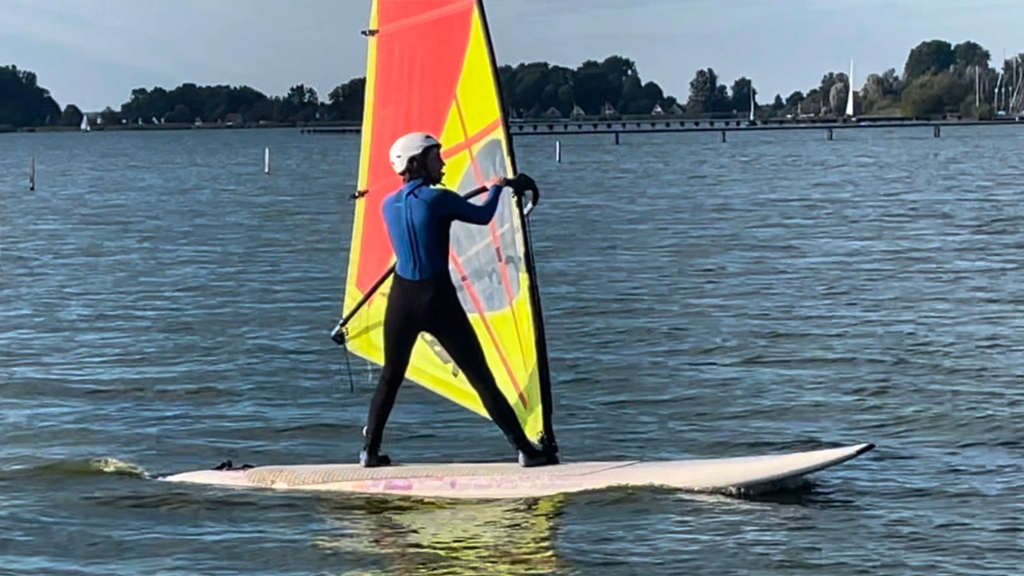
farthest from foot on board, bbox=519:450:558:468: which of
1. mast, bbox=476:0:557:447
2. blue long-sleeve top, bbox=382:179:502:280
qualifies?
blue long-sleeve top, bbox=382:179:502:280

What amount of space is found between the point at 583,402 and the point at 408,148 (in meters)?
6.10

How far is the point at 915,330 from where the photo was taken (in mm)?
19766

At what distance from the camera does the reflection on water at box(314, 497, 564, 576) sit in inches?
380

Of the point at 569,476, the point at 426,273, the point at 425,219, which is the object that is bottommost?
the point at 569,476

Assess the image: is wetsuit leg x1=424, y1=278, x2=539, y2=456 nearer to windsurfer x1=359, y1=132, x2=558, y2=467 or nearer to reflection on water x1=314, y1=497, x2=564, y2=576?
windsurfer x1=359, y1=132, x2=558, y2=467

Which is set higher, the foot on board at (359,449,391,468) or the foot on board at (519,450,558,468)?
the foot on board at (519,450,558,468)

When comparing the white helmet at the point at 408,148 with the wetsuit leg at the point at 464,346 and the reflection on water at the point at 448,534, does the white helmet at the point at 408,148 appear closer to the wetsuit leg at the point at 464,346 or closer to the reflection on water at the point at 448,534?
the wetsuit leg at the point at 464,346

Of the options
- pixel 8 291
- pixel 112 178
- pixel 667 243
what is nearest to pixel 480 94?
pixel 8 291

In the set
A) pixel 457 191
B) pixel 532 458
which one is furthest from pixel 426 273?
pixel 532 458

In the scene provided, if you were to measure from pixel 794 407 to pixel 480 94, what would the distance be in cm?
557

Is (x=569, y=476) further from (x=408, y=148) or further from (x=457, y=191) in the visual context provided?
(x=408, y=148)

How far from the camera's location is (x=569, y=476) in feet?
35.0

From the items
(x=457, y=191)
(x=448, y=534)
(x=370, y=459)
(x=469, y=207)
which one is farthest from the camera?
(x=370, y=459)

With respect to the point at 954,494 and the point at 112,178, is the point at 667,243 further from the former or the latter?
the point at 112,178
